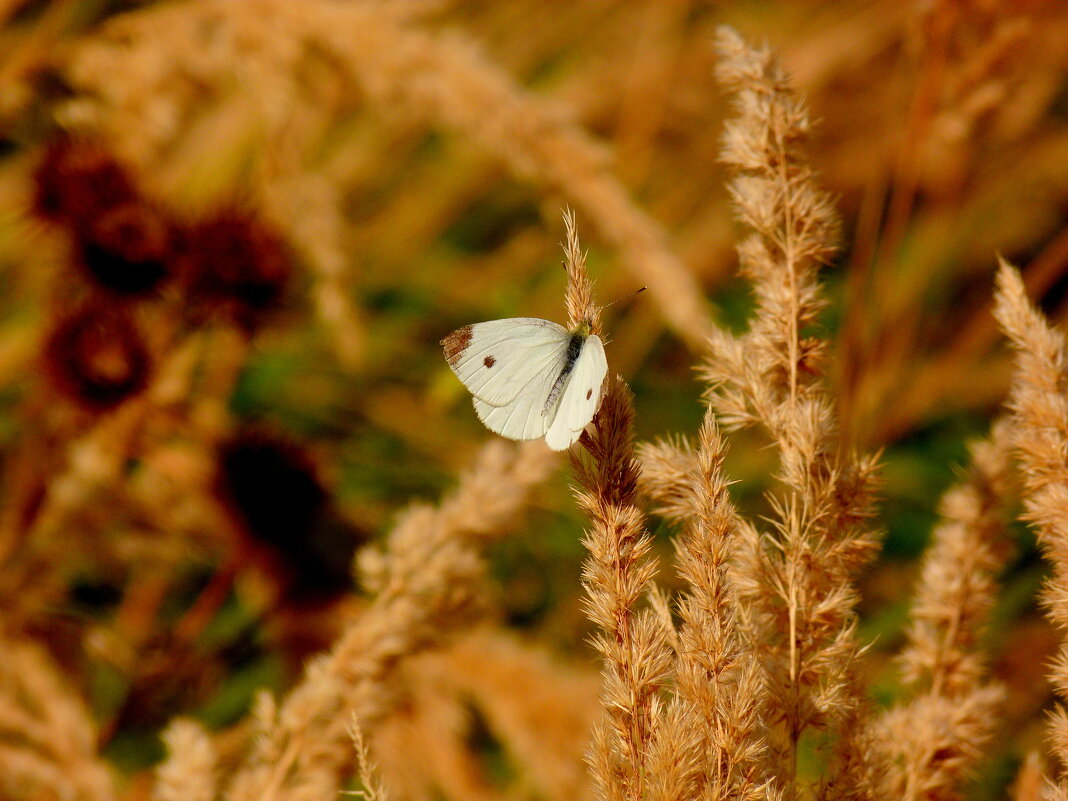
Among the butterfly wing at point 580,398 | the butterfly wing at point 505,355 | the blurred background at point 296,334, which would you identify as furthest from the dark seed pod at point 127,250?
the butterfly wing at point 580,398

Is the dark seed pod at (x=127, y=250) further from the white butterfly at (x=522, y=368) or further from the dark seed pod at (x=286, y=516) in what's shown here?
the white butterfly at (x=522, y=368)

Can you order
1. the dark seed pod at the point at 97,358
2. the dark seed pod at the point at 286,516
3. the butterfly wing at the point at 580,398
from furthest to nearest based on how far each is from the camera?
the dark seed pod at the point at 286,516
the dark seed pod at the point at 97,358
the butterfly wing at the point at 580,398

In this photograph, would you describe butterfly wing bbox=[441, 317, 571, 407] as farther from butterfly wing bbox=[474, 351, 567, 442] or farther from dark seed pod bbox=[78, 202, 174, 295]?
dark seed pod bbox=[78, 202, 174, 295]

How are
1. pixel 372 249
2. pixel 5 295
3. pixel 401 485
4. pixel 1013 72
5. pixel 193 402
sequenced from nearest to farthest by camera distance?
pixel 1013 72, pixel 193 402, pixel 401 485, pixel 5 295, pixel 372 249

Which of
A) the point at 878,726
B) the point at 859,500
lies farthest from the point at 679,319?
the point at 878,726

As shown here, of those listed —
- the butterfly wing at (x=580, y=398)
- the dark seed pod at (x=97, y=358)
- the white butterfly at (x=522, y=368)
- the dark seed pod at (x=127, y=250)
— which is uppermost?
the dark seed pod at (x=127, y=250)

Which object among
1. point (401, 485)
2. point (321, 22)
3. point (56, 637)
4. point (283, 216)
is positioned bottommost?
point (56, 637)

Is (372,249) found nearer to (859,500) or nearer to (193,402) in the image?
(193,402)
